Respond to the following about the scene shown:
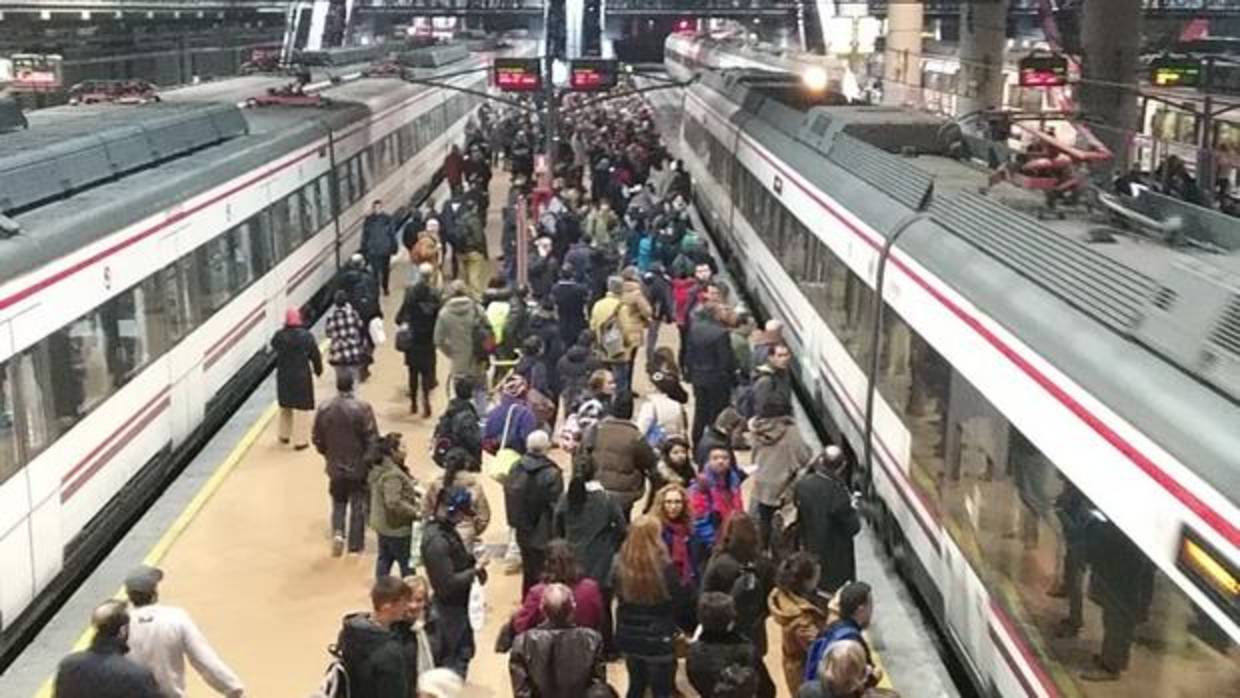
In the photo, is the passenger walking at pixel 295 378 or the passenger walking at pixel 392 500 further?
the passenger walking at pixel 295 378

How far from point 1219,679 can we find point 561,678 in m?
2.76

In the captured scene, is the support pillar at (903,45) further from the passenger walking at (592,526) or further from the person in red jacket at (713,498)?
the passenger walking at (592,526)

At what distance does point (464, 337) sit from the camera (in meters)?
14.2

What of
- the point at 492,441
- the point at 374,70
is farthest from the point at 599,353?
the point at 374,70

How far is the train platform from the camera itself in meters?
9.71

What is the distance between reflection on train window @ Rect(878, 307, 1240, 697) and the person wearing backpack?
2.20 metres

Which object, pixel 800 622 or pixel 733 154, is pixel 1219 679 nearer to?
pixel 800 622

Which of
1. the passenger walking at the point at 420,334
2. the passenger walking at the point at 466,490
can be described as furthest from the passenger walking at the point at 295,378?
the passenger walking at the point at 466,490

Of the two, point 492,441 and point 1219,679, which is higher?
point 1219,679

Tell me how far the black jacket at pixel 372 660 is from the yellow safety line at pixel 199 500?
10.3ft

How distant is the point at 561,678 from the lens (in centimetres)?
703

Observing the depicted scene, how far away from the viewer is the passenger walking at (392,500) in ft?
33.3

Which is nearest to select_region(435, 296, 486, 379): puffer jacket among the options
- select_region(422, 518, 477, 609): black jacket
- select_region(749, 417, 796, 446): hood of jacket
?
select_region(749, 417, 796, 446): hood of jacket

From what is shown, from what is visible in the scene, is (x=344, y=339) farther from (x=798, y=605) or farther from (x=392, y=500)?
(x=798, y=605)
